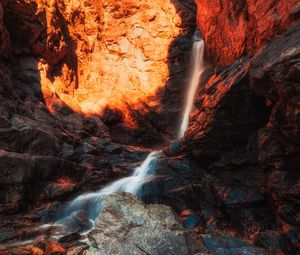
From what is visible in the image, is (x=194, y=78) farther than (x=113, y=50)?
No

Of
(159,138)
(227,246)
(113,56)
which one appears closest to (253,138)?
(227,246)

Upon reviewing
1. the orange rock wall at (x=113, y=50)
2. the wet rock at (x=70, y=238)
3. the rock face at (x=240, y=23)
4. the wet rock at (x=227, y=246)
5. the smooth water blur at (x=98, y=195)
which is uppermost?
the orange rock wall at (x=113, y=50)

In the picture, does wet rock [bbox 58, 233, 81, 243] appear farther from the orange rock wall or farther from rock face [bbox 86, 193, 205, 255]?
the orange rock wall

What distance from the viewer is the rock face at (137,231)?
6656mm

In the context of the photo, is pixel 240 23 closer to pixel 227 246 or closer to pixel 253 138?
pixel 253 138

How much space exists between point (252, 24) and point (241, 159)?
5753mm

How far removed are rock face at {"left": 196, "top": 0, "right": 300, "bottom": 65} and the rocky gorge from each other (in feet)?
0.22

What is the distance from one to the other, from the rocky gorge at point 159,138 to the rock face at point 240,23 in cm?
7

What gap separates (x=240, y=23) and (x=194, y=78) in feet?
31.3

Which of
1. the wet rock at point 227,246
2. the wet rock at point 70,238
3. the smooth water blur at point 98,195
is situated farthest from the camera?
the smooth water blur at point 98,195

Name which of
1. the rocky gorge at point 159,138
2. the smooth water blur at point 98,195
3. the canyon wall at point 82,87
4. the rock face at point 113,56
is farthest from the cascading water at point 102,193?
the rock face at point 113,56

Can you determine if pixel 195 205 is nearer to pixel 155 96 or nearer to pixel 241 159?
pixel 241 159

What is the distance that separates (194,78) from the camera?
2341 centimetres

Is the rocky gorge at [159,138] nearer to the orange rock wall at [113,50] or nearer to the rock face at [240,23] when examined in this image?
the rock face at [240,23]
